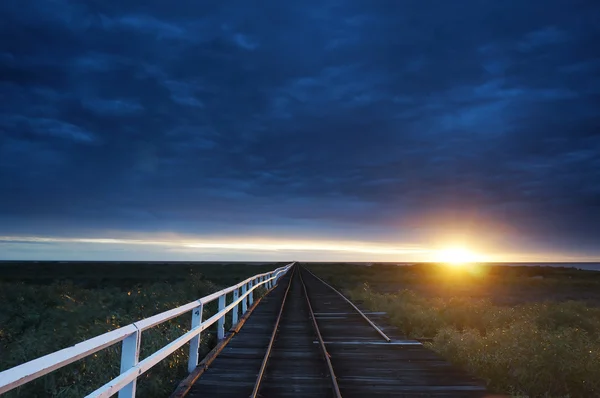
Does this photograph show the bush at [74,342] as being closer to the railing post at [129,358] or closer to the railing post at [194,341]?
the railing post at [194,341]

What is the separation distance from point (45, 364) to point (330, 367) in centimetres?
622

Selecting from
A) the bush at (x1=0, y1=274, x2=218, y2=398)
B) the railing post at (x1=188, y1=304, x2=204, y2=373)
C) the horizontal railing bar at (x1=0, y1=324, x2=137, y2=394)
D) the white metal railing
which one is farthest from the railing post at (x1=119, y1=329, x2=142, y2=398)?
the railing post at (x1=188, y1=304, x2=204, y2=373)

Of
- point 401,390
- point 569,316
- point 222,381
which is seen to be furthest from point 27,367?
point 569,316

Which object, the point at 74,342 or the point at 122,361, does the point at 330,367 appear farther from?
the point at 74,342

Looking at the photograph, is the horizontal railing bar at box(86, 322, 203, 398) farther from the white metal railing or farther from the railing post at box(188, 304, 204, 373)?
the railing post at box(188, 304, 204, 373)

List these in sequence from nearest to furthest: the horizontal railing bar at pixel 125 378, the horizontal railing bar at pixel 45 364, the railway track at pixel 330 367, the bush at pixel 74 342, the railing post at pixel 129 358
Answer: the horizontal railing bar at pixel 45 364, the horizontal railing bar at pixel 125 378, the railing post at pixel 129 358, the railway track at pixel 330 367, the bush at pixel 74 342

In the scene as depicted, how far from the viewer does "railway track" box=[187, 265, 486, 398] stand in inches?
292

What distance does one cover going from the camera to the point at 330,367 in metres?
8.55

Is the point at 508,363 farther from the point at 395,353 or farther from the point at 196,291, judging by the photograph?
the point at 196,291

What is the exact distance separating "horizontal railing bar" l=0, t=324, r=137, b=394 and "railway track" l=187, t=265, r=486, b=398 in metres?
3.46

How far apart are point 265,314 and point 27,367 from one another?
49.3ft

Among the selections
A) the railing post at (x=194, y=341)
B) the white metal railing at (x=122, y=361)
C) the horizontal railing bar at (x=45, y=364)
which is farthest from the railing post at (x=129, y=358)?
the railing post at (x=194, y=341)

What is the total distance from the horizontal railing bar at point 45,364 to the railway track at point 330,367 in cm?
346

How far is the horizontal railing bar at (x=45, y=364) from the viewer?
274 cm
